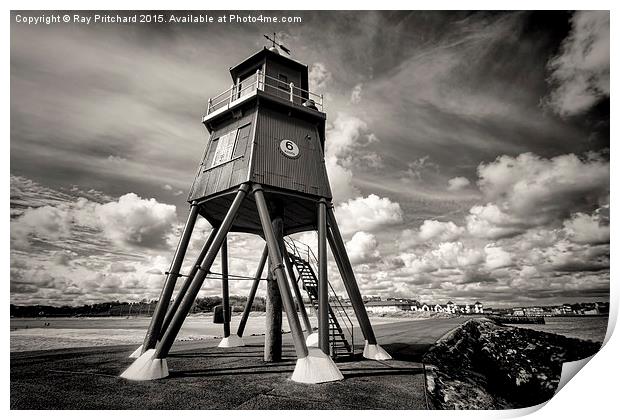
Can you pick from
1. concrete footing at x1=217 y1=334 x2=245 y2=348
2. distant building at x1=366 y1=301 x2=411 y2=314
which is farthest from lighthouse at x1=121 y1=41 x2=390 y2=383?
distant building at x1=366 y1=301 x2=411 y2=314

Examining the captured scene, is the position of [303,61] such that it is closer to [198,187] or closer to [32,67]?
[198,187]

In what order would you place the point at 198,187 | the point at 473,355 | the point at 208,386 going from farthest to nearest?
the point at 473,355 < the point at 198,187 < the point at 208,386

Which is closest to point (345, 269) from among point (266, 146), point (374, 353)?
point (374, 353)

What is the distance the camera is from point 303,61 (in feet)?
40.1

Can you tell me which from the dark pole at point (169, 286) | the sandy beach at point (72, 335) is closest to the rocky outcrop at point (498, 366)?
the dark pole at point (169, 286)

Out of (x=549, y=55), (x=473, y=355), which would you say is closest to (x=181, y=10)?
(x=549, y=55)

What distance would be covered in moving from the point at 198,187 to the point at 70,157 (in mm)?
3594

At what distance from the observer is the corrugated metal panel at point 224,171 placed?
9.85m

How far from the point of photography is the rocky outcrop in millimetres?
7316

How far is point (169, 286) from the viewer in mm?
9273

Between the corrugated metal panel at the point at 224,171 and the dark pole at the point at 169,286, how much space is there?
680 mm

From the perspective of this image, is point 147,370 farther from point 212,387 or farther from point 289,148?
point 289,148

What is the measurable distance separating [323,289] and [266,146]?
15.8 feet

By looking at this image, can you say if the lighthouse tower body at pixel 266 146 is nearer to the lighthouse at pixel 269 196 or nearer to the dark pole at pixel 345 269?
the lighthouse at pixel 269 196
